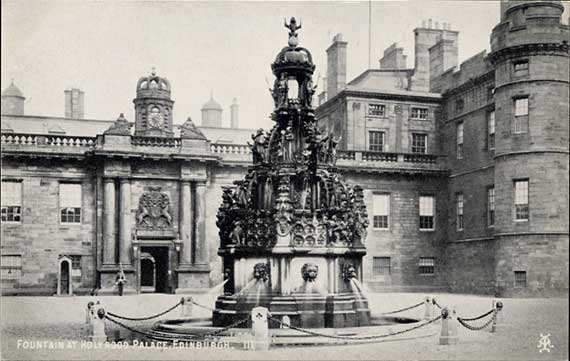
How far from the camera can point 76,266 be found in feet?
117

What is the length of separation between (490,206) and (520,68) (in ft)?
25.3

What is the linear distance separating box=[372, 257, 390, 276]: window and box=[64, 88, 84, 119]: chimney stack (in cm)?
3254

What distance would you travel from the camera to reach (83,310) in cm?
2444

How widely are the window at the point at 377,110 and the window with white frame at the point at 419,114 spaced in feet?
5.58

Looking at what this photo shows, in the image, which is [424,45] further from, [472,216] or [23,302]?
[23,302]

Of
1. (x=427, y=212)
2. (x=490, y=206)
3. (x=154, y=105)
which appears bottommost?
(x=427, y=212)

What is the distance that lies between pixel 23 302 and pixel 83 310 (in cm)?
747

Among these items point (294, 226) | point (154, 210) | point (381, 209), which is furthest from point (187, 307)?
point (381, 209)

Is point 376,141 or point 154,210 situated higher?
point 376,141

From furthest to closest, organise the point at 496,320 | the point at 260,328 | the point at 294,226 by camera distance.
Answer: the point at 496,320 < the point at 294,226 < the point at 260,328

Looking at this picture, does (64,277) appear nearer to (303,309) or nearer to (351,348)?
(303,309)

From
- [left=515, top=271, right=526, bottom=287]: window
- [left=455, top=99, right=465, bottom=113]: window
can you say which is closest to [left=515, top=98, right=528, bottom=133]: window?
[left=515, top=271, right=526, bottom=287]: window

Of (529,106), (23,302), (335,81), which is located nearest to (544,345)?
(529,106)

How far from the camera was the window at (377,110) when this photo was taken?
1673 inches
